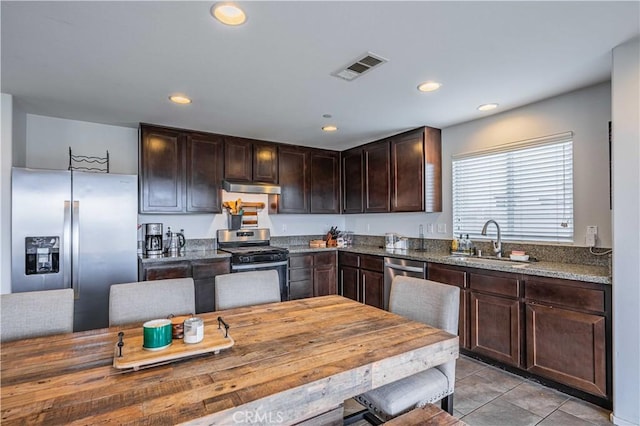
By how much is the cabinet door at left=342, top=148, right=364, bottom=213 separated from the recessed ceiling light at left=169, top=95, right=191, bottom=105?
8.15ft

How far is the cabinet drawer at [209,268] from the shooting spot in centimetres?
351

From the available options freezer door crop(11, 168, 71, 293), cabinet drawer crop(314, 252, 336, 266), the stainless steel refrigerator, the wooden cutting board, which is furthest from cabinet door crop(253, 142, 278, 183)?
the wooden cutting board

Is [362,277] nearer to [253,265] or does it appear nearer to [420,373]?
[253,265]

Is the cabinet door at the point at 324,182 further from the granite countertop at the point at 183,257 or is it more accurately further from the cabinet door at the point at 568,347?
the cabinet door at the point at 568,347

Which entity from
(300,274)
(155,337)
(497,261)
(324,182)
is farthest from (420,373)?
(324,182)

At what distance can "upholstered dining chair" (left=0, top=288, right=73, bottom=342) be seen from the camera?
5.21 feet

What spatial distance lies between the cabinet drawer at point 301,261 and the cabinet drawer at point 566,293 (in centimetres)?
248

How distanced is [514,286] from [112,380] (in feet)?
8.98

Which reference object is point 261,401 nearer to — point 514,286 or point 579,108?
point 514,286

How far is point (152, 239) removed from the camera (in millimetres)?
3672

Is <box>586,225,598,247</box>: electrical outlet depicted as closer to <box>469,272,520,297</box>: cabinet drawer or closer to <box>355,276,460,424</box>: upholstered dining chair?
<box>469,272,520,297</box>: cabinet drawer

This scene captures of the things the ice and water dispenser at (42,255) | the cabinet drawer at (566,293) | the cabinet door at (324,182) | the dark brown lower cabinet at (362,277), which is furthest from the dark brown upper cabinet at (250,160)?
the cabinet drawer at (566,293)

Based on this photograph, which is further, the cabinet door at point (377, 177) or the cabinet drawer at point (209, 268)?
the cabinet door at point (377, 177)

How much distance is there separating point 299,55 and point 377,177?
2.49 metres
